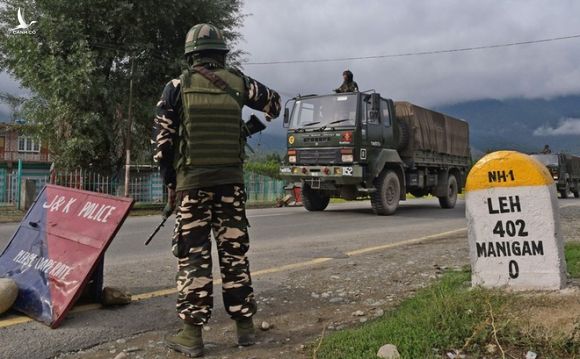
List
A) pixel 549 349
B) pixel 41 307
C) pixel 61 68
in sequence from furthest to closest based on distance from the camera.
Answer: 1. pixel 61 68
2. pixel 41 307
3. pixel 549 349

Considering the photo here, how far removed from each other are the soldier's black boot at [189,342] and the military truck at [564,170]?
960 inches

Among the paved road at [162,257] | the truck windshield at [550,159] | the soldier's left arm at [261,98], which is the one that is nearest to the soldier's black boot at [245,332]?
the paved road at [162,257]

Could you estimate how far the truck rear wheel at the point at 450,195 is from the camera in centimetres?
1556

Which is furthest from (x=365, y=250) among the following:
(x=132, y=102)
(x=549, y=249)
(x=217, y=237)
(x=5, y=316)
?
(x=132, y=102)

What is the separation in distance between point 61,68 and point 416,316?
14.5m

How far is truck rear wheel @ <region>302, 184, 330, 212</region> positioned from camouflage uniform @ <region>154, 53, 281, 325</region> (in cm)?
1008

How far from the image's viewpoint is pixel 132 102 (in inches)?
640

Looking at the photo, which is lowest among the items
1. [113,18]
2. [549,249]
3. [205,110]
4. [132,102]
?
[549,249]

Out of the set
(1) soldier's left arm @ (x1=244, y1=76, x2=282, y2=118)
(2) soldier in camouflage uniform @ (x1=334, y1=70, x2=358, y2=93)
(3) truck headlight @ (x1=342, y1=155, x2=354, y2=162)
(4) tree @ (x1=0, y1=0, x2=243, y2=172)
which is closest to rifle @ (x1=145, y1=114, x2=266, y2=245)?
(1) soldier's left arm @ (x1=244, y1=76, x2=282, y2=118)

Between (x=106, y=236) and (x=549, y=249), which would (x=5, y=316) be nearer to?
(x=106, y=236)

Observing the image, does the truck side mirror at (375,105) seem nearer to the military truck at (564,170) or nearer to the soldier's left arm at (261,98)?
the soldier's left arm at (261,98)

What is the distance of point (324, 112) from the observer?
11734 mm

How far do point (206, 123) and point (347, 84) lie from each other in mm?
9346

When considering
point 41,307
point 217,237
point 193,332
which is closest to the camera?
point 193,332
